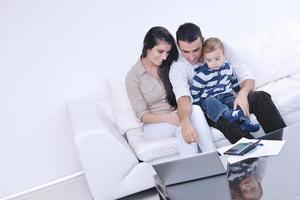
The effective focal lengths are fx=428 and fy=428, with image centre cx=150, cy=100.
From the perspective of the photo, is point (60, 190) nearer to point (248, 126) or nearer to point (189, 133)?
point (189, 133)

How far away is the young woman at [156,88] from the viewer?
99.9 inches

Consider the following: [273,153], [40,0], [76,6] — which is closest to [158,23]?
[76,6]

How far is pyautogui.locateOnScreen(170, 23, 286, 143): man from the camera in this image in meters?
2.40

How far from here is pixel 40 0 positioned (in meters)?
2.91

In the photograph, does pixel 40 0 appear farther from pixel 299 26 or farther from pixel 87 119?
pixel 299 26

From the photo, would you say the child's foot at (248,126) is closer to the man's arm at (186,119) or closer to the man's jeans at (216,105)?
the man's jeans at (216,105)

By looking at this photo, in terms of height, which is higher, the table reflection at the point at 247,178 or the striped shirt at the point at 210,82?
the striped shirt at the point at 210,82

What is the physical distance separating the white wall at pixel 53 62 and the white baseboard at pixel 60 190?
51 mm

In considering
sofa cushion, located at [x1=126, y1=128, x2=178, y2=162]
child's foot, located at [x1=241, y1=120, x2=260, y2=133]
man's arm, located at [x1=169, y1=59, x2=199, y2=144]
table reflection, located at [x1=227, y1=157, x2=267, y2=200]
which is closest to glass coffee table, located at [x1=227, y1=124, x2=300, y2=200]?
table reflection, located at [x1=227, y1=157, x2=267, y2=200]

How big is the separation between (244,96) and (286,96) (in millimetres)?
287

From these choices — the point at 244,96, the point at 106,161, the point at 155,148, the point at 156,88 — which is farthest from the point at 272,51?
the point at 106,161

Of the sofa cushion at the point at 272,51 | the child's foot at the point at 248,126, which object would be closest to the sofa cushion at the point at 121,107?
the child's foot at the point at 248,126

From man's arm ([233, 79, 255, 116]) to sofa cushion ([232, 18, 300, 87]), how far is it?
29 centimetres

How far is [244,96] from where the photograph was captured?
2.53 meters
